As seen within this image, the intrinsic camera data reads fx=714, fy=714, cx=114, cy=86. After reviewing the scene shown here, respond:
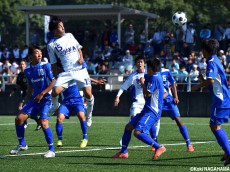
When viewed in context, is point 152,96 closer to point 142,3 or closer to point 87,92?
point 87,92

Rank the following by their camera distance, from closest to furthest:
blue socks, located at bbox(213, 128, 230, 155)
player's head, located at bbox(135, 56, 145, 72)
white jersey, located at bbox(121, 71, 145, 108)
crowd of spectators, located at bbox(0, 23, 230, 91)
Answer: blue socks, located at bbox(213, 128, 230, 155) < player's head, located at bbox(135, 56, 145, 72) < white jersey, located at bbox(121, 71, 145, 108) < crowd of spectators, located at bbox(0, 23, 230, 91)

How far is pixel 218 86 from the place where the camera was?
11.7 metres

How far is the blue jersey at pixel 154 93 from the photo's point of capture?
1273 centimetres

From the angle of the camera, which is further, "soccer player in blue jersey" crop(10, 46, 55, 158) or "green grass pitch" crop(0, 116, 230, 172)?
"soccer player in blue jersey" crop(10, 46, 55, 158)

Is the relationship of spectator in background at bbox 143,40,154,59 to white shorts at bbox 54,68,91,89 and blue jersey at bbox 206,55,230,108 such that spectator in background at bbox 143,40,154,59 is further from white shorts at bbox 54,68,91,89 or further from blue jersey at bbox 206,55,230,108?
blue jersey at bbox 206,55,230,108

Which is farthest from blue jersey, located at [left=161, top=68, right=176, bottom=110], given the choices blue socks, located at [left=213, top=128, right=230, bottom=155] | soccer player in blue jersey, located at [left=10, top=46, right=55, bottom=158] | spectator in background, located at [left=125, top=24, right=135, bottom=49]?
spectator in background, located at [left=125, top=24, right=135, bottom=49]

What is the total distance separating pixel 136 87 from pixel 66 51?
2814 millimetres

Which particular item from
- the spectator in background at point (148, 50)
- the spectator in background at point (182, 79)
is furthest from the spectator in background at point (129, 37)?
the spectator in background at point (182, 79)

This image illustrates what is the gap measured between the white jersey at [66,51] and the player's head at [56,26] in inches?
4.7

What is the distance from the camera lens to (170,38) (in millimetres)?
35219

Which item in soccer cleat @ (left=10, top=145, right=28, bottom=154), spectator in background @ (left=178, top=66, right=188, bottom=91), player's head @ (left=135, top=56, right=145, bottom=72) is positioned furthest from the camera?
spectator in background @ (left=178, top=66, right=188, bottom=91)

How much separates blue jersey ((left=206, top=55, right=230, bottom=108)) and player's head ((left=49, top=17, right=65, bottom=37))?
301cm

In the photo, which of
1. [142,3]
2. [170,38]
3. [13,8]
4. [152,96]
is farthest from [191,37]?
[13,8]

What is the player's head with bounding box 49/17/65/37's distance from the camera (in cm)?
1305
